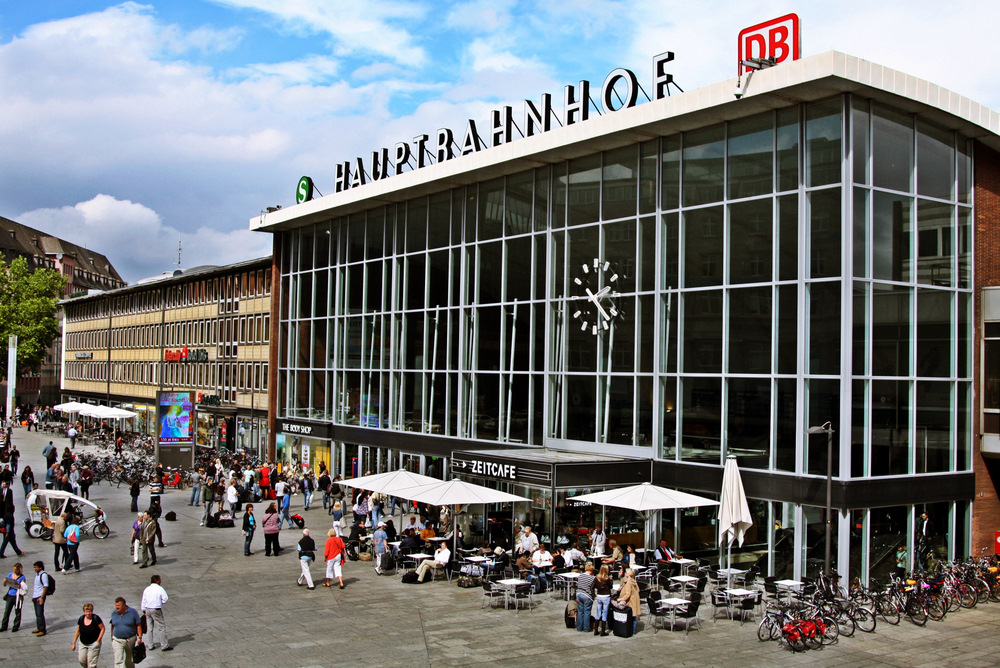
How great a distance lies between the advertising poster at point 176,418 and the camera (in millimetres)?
42781

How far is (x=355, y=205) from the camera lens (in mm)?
41781

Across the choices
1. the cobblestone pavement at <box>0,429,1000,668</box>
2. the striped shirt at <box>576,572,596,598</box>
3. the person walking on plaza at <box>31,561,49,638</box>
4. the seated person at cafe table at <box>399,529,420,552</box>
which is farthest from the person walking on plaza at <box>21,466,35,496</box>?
the striped shirt at <box>576,572,596,598</box>

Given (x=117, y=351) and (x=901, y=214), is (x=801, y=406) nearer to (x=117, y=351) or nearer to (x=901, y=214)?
(x=901, y=214)

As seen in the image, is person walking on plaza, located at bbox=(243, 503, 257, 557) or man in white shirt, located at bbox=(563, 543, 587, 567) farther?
person walking on plaza, located at bbox=(243, 503, 257, 557)

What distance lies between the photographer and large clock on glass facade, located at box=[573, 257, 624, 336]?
2942 centimetres

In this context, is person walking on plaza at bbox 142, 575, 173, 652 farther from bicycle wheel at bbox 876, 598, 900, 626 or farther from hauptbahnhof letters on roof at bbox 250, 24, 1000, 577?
bicycle wheel at bbox 876, 598, 900, 626

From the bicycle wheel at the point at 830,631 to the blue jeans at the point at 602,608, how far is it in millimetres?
4320

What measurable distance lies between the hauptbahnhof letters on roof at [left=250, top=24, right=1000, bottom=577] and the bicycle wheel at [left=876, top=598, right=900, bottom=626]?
2.36m

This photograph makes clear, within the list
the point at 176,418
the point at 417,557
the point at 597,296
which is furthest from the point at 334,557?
the point at 176,418

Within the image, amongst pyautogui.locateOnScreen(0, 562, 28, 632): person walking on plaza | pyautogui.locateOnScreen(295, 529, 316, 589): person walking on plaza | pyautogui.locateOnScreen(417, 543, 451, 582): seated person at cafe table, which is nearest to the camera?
pyautogui.locateOnScreen(0, 562, 28, 632): person walking on plaza

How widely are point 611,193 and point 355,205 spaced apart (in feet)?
51.4

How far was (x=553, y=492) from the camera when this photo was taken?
27.0 meters

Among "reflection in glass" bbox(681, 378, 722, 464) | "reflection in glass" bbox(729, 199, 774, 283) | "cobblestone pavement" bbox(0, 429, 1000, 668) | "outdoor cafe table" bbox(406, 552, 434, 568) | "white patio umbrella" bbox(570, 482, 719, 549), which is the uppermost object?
"reflection in glass" bbox(729, 199, 774, 283)

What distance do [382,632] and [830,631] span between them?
357 inches
